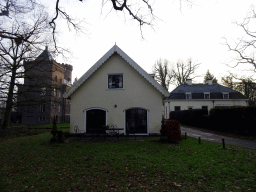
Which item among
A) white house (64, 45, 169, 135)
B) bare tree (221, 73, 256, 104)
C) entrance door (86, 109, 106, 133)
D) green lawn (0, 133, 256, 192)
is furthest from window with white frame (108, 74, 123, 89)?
bare tree (221, 73, 256, 104)

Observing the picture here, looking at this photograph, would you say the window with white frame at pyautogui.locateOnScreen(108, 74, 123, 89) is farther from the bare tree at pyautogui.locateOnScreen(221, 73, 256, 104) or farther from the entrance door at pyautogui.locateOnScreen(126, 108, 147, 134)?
the bare tree at pyautogui.locateOnScreen(221, 73, 256, 104)

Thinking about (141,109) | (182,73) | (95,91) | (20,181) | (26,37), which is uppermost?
(182,73)

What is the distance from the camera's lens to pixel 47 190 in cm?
473

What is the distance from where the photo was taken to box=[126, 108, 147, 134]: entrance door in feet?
47.0

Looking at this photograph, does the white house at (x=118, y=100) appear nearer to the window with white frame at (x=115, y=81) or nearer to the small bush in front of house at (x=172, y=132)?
the window with white frame at (x=115, y=81)

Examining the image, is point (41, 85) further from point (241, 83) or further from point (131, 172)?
point (241, 83)

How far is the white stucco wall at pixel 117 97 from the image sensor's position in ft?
46.8

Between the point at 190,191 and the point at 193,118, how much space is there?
21623 millimetres

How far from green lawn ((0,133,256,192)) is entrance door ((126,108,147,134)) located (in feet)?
19.3

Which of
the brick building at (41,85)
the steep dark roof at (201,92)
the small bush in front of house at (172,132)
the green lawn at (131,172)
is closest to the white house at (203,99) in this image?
the steep dark roof at (201,92)

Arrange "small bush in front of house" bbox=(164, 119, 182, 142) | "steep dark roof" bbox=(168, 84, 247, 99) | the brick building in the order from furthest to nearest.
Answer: "steep dark roof" bbox=(168, 84, 247, 99) → the brick building → "small bush in front of house" bbox=(164, 119, 182, 142)

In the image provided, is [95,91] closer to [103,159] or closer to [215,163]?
[103,159]

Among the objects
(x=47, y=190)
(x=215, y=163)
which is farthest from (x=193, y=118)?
(x=47, y=190)

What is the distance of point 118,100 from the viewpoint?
47.5 feet
